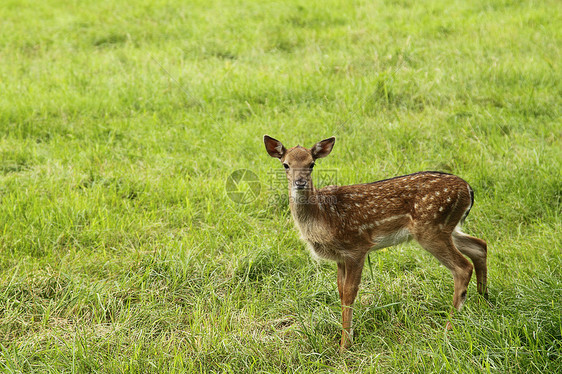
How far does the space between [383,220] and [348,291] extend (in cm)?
66

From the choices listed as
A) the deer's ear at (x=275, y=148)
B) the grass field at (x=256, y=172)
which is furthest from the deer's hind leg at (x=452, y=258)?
the deer's ear at (x=275, y=148)

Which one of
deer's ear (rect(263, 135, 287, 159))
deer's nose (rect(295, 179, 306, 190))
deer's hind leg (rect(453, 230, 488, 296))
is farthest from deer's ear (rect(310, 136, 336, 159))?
deer's hind leg (rect(453, 230, 488, 296))

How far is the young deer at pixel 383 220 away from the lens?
445 centimetres

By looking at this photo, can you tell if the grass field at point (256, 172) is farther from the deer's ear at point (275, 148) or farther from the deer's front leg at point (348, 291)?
the deer's ear at point (275, 148)

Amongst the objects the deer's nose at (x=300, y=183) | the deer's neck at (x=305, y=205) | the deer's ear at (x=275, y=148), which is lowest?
the deer's neck at (x=305, y=205)

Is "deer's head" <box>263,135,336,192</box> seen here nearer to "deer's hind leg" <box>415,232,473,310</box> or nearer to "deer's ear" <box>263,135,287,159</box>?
"deer's ear" <box>263,135,287,159</box>

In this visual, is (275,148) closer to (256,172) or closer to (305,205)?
(305,205)

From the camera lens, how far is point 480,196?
606 cm

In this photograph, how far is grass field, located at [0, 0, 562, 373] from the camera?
4.13 m

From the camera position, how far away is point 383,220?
4617 millimetres

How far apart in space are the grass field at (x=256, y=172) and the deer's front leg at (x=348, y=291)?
0.11m

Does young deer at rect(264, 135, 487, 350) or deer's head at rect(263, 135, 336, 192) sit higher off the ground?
deer's head at rect(263, 135, 336, 192)

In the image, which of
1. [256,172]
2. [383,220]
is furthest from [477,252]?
[256,172]

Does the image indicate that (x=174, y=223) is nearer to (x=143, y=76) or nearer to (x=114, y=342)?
(x=114, y=342)
